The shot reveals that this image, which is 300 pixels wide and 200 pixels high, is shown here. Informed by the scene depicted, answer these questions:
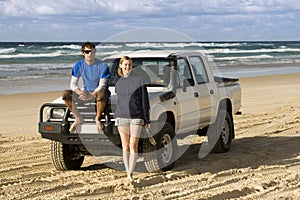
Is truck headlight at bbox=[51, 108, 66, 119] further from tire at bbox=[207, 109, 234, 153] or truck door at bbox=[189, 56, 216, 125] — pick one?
tire at bbox=[207, 109, 234, 153]

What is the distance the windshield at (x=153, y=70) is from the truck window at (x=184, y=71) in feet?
0.89

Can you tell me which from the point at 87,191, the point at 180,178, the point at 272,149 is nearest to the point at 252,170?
the point at 180,178

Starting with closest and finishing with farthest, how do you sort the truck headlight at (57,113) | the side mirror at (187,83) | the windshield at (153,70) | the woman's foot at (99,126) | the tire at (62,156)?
the woman's foot at (99,126) → the truck headlight at (57,113) → the tire at (62,156) → the windshield at (153,70) → the side mirror at (187,83)

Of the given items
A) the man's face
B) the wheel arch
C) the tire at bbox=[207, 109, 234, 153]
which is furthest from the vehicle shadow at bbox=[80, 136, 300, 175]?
the man's face

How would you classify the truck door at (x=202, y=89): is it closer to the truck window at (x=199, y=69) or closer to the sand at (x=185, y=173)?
the truck window at (x=199, y=69)

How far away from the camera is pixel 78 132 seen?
25.7ft

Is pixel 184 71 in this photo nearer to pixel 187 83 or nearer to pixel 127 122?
pixel 187 83

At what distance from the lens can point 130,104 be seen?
24.5 feet

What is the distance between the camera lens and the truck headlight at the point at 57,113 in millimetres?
8125

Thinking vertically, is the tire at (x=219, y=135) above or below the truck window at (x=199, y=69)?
below

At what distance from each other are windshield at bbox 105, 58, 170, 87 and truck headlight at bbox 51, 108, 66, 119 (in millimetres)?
1089

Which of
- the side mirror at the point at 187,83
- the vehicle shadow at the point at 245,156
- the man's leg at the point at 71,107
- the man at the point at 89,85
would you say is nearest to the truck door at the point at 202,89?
the side mirror at the point at 187,83

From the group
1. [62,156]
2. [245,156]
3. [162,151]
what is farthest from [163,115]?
[245,156]

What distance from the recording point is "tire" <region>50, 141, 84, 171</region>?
8.52m
